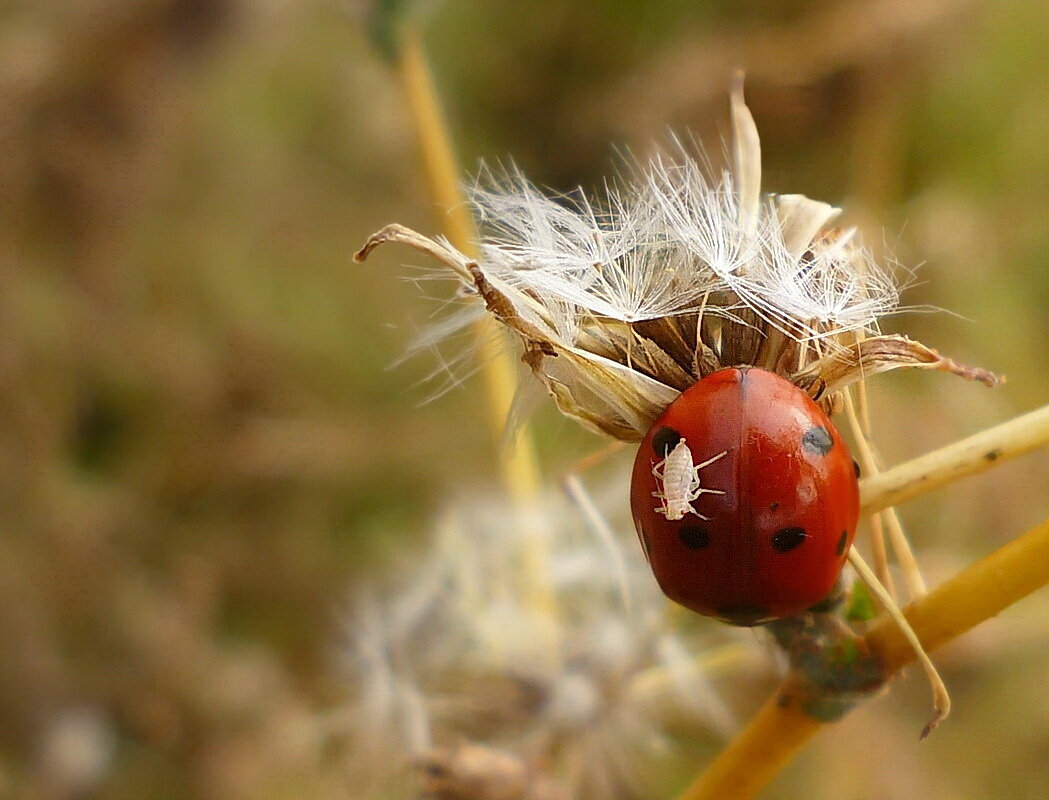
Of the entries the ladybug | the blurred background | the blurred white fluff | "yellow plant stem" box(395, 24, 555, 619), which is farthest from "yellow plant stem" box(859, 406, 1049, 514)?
the blurred background

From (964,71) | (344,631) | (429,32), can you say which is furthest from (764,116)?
(344,631)

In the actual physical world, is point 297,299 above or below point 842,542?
above

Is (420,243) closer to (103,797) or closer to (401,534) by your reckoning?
(401,534)

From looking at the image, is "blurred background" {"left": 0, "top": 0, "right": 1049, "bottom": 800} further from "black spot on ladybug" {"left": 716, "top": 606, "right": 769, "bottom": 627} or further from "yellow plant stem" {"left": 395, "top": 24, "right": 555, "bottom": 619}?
"black spot on ladybug" {"left": 716, "top": 606, "right": 769, "bottom": 627}

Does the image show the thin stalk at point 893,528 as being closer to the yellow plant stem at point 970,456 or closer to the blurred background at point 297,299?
the yellow plant stem at point 970,456

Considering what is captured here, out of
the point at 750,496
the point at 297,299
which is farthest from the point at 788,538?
the point at 297,299

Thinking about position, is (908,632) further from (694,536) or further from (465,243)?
(465,243)
